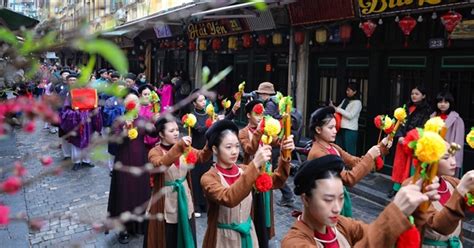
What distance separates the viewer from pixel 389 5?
7566 millimetres

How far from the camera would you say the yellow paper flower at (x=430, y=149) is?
1.95 metres

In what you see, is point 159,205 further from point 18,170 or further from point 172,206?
point 18,170

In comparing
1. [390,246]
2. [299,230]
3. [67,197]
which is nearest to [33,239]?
[67,197]

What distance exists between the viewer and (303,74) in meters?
10.7

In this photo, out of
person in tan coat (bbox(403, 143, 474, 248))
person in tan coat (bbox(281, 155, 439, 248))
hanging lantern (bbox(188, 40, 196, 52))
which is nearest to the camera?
person in tan coat (bbox(281, 155, 439, 248))

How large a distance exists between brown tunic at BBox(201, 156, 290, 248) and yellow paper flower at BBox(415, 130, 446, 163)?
135 centimetres

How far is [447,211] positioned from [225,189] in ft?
5.07

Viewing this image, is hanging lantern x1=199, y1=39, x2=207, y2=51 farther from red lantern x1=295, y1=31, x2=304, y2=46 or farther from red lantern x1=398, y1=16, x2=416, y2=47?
red lantern x1=398, y1=16, x2=416, y2=47

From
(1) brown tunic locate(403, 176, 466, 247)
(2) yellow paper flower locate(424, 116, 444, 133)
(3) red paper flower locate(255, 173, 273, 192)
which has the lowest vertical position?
(1) brown tunic locate(403, 176, 466, 247)

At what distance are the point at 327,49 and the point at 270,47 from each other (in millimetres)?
2537

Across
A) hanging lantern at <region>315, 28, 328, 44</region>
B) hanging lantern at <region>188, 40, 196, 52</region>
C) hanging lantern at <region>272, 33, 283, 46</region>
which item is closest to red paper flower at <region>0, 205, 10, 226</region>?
hanging lantern at <region>315, 28, 328, 44</region>

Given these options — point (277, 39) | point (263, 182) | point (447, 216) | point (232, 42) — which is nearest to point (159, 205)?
point (263, 182)

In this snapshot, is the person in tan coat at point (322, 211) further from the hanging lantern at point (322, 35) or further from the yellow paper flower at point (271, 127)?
the hanging lantern at point (322, 35)

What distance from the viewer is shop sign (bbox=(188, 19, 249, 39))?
1261 cm
